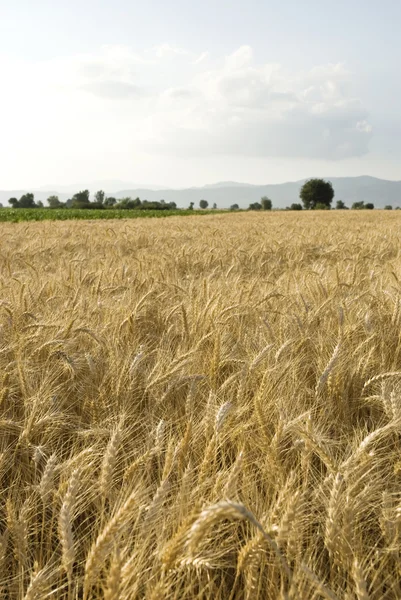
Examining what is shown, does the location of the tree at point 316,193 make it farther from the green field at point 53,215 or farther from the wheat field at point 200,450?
the wheat field at point 200,450

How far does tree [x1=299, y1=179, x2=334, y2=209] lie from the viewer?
83.4 m

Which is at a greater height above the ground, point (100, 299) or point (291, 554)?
point (100, 299)

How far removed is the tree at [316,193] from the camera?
83375 mm

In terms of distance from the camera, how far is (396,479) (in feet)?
3.89

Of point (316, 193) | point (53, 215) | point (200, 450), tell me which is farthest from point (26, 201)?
point (200, 450)

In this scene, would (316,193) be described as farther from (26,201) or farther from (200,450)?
(200,450)

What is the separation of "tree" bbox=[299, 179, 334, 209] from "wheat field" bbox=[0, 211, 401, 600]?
84727 mm

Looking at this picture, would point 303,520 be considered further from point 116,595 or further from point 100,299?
point 100,299

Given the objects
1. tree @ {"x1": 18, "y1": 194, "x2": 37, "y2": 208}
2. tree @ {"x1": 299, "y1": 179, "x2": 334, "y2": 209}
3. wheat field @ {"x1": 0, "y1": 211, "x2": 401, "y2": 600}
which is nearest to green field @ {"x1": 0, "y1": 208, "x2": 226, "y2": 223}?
wheat field @ {"x1": 0, "y1": 211, "x2": 401, "y2": 600}

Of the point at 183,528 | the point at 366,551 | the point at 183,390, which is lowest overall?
the point at 366,551

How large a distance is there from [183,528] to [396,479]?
2.27ft

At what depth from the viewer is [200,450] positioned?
4.28ft

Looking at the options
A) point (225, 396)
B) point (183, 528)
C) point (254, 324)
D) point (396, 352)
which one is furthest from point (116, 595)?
point (254, 324)

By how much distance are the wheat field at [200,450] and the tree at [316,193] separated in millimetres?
84727
